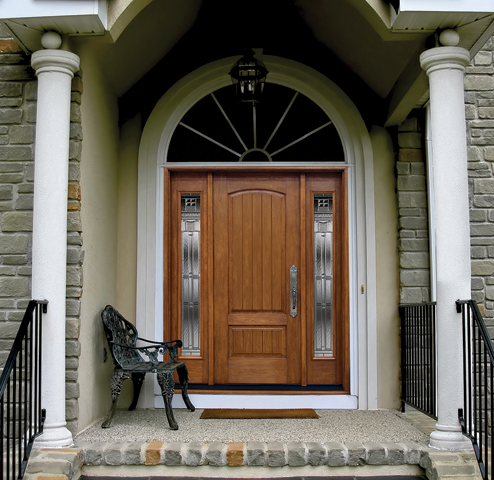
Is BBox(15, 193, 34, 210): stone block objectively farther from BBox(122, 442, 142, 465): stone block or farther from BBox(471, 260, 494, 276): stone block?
BBox(471, 260, 494, 276): stone block

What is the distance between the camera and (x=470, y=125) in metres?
4.44

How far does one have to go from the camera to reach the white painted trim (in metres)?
4.60

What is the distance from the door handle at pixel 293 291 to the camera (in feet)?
15.5

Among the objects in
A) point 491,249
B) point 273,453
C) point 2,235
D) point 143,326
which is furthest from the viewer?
point 143,326

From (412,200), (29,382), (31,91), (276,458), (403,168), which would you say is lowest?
(276,458)

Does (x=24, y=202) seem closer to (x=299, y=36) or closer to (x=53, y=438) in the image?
(x=53, y=438)

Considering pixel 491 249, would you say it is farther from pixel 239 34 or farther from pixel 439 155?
pixel 239 34

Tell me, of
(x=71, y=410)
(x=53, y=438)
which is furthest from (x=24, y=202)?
(x=53, y=438)

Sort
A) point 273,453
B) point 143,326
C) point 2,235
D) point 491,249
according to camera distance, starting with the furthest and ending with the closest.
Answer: point 143,326, point 491,249, point 2,235, point 273,453

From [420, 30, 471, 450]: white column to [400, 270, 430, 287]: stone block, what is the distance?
1.12 metres

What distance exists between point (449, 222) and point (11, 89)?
310cm

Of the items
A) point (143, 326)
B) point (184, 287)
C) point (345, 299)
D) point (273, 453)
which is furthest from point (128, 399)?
point (345, 299)

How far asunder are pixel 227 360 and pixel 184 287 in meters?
0.73

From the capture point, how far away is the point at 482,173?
441cm
